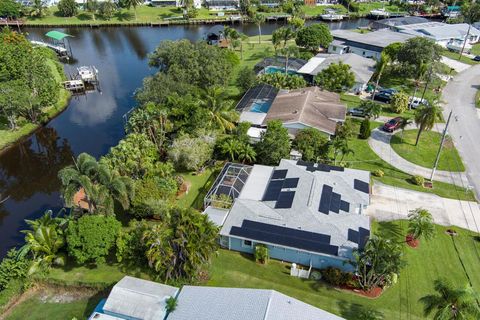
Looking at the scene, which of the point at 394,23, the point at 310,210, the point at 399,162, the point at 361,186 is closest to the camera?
the point at 310,210

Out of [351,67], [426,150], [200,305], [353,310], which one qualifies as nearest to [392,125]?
[426,150]

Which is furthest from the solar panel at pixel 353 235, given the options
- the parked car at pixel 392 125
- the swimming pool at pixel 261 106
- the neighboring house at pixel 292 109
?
the swimming pool at pixel 261 106

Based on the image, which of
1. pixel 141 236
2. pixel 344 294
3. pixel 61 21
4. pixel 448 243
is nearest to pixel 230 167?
pixel 141 236

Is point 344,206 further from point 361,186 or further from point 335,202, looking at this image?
point 361,186

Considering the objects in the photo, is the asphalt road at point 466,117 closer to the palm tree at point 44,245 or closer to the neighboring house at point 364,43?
the neighboring house at point 364,43

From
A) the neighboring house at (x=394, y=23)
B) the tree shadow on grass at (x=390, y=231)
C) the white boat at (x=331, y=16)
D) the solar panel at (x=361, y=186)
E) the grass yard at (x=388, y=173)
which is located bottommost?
the tree shadow on grass at (x=390, y=231)

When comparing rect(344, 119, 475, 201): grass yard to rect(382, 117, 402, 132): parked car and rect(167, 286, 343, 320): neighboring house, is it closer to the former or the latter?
rect(382, 117, 402, 132): parked car
